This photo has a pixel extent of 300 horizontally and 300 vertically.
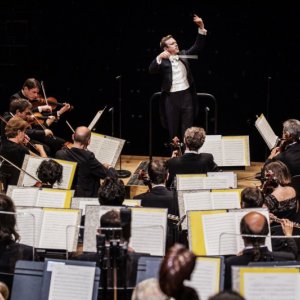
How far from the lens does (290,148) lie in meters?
6.95

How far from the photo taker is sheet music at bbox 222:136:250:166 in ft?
24.4

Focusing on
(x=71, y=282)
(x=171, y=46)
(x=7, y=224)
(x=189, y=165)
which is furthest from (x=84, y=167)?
(x=71, y=282)

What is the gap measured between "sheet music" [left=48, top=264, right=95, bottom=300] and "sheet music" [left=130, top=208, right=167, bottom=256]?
0.60m

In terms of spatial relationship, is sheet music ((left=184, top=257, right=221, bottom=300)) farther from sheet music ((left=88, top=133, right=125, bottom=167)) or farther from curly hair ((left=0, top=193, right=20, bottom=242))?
sheet music ((left=88, top=133, right=125, bottom=167))

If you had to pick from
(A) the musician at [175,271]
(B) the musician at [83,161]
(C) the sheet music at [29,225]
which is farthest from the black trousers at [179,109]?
(A) the musician at [175,271]

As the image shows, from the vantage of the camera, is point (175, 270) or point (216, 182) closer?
point (175, 270)

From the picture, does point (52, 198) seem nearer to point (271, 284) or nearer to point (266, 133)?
point (271, 284)

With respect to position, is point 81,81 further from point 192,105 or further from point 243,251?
point 243,251

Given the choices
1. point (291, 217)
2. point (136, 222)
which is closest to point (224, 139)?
point (291, 217)

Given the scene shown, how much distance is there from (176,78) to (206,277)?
463cm

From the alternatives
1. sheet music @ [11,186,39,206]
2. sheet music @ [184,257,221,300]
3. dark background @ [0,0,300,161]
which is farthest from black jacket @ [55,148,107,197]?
dark background @ [0,0,300,161]

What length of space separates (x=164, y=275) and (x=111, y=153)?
4.37 m

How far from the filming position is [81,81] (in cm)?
982

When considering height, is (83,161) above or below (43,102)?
below
